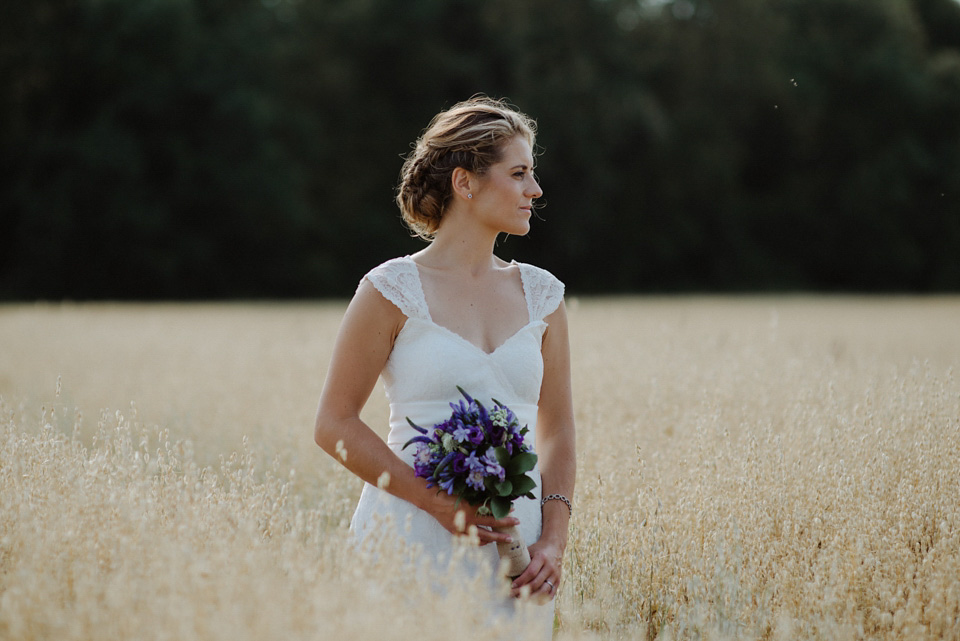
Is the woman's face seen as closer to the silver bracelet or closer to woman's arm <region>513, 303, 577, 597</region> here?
woman's arm <region>513, 303, 577, 597</region>

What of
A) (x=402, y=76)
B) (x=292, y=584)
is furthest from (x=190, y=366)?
(x=402, y=76)

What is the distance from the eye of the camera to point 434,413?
3.15 m

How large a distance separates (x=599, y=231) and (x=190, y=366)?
26958mm

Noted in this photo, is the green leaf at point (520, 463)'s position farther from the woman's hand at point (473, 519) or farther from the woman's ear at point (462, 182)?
the woman's ear at point (462, 182)

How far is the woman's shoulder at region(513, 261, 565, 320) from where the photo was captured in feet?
11.3

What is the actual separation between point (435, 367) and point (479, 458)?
0.47 metres

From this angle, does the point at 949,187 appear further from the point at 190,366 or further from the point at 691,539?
the point at 691,539

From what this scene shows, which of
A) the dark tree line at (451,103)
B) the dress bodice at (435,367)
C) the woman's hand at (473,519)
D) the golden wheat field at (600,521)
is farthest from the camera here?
the dark tree line at (451,103)

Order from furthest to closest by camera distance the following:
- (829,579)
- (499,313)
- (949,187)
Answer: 1. (949,187)
2. (829,579)
3. (499,313)

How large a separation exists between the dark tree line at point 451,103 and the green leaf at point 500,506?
86.9 feet

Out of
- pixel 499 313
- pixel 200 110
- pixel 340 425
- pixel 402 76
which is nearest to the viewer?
pixel 340 425

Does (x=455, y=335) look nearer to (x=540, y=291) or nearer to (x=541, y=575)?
(x=540, y=291)

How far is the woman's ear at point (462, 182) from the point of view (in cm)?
333

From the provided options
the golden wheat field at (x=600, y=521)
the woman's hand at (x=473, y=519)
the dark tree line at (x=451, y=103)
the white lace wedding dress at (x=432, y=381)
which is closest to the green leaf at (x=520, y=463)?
the woman's hand at (x=473, y=519)
